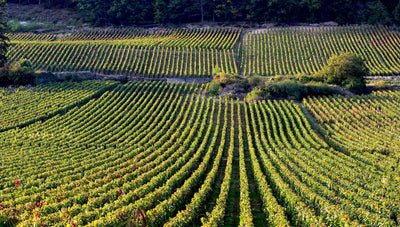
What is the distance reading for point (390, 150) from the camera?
27.1 metres

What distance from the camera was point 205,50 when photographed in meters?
74.2

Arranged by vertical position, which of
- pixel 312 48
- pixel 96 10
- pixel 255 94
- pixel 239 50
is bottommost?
pixel 255 94

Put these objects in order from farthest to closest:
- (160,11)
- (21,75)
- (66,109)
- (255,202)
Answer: (160,11), (21,75), (66,109), (255,202)

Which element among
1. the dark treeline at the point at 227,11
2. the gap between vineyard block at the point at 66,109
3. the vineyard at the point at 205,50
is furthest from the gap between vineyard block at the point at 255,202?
the dark treeline at the point at 227,11

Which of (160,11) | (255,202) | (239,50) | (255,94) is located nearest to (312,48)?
(239,50)

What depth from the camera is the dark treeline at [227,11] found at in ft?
291

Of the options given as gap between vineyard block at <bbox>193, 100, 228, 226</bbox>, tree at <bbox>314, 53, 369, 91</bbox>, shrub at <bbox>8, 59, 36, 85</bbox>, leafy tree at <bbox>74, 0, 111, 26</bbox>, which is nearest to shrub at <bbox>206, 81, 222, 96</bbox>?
tree at <bbox>314, 53, 369, 91</bbox>

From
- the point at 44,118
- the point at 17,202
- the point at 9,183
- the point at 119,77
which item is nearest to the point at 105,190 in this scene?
the point at 17,202

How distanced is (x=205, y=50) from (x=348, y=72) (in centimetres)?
3391

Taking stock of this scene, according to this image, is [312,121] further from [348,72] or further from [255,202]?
[255,202]

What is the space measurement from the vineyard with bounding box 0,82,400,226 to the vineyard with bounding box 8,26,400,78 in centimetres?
2296

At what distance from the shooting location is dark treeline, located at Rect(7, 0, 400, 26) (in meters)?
88.7

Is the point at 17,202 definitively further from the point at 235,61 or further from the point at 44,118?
the point at 235,61

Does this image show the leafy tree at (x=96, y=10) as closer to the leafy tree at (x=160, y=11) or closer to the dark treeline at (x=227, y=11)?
the dark treeline at (x=227, y=11)
